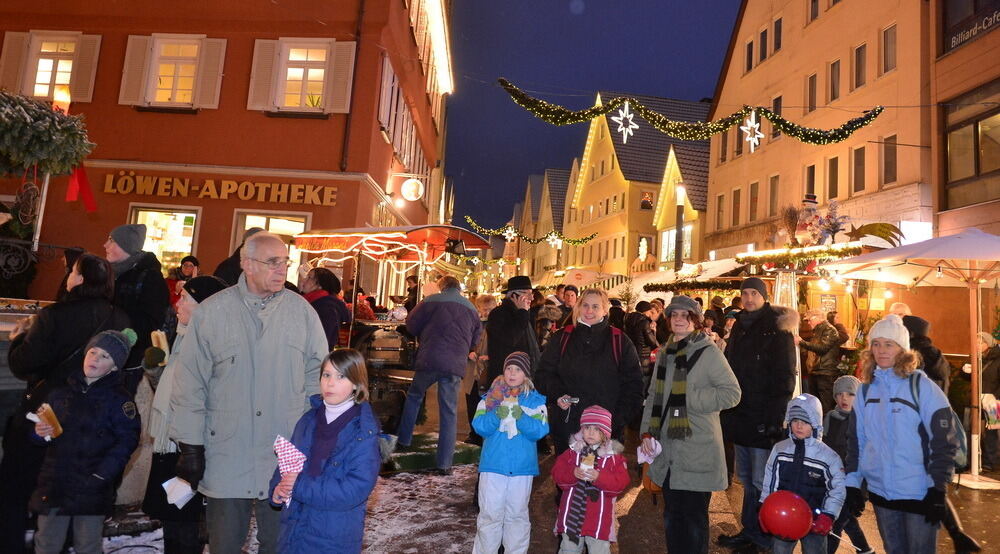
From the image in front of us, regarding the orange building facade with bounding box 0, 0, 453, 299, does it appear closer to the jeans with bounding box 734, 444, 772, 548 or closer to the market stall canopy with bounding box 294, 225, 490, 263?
the market stall canopy with bounding box 294, 225, 490, 263

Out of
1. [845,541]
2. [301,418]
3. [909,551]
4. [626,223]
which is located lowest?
[845,541]

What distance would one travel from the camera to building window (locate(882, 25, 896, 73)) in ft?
56.3

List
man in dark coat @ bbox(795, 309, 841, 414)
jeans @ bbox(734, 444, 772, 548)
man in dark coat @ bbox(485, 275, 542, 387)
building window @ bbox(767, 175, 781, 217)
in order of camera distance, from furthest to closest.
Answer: building window @ bbox(767, 175, 781, 217)
man in dark coat @ bbox(795, 309, 841, 414)
man in dark coat @ bbox(485, 275, 542, 387)
jeans @ bbox(734, 444, 772, 548)

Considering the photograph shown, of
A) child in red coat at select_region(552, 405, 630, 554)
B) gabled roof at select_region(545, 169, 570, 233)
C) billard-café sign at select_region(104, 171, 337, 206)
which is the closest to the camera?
child in red coat at select_region(552, 405, 630, 554)

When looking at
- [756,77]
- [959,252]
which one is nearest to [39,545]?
[959,252]

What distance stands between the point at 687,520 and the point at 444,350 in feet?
10.7

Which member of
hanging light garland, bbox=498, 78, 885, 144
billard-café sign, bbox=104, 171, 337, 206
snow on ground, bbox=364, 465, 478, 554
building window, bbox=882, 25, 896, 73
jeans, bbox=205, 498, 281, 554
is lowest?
snow on ground, bbox=364, 465, 478, 554

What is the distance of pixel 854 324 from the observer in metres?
16.3

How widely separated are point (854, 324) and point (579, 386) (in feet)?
46.3

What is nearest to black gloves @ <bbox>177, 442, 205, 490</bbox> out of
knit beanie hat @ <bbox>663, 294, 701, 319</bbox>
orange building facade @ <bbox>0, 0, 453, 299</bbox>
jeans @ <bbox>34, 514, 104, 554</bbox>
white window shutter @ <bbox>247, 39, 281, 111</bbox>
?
jeans @ <bbox>34, 514, 104, 554</bbox>

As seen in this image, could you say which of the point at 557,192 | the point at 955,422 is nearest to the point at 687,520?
the point at 955,422

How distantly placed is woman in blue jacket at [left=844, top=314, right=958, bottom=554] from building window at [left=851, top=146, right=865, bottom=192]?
1581 cm

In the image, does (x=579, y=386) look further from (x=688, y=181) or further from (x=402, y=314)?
(x=688, y=181)

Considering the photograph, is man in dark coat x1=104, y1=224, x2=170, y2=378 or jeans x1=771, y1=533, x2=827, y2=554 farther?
man in dark coat x1=104, y1=224, x2=170, y2=378
